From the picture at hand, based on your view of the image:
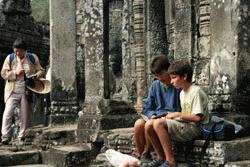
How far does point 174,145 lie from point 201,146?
0.39m

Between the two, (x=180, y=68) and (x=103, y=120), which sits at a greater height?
(x=180, y=68)

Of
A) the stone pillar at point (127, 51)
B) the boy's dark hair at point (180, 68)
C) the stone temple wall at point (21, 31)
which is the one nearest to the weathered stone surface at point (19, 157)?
the boy's dark hair at point (180, 68)

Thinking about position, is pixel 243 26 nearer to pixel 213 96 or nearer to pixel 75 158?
pixel 213 96

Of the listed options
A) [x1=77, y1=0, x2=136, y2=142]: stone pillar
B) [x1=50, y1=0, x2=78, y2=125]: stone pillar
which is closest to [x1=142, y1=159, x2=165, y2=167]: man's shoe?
[x1=77, y1=0, x2=136, y2=142]: stone pillar

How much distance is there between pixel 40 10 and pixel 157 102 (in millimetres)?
30008

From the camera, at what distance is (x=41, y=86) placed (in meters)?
8.06

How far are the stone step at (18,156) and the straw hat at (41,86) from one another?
1036 mm

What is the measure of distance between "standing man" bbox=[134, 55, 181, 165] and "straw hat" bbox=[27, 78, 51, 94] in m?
2.81

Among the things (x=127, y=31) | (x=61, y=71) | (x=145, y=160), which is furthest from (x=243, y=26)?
(x=127, y=31)

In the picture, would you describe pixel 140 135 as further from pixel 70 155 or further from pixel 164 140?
pixel 70 155

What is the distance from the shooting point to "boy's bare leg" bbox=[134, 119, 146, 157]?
208 inches

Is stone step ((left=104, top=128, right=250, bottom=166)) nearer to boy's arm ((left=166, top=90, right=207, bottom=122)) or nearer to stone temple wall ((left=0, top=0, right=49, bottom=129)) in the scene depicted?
boy's arm ((left=166, top=90, right=207, bottom=122))

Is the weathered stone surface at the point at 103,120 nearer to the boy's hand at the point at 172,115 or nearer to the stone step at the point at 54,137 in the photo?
the stone step at the point at 54,137

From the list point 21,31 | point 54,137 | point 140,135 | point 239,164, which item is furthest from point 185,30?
point 21,31
